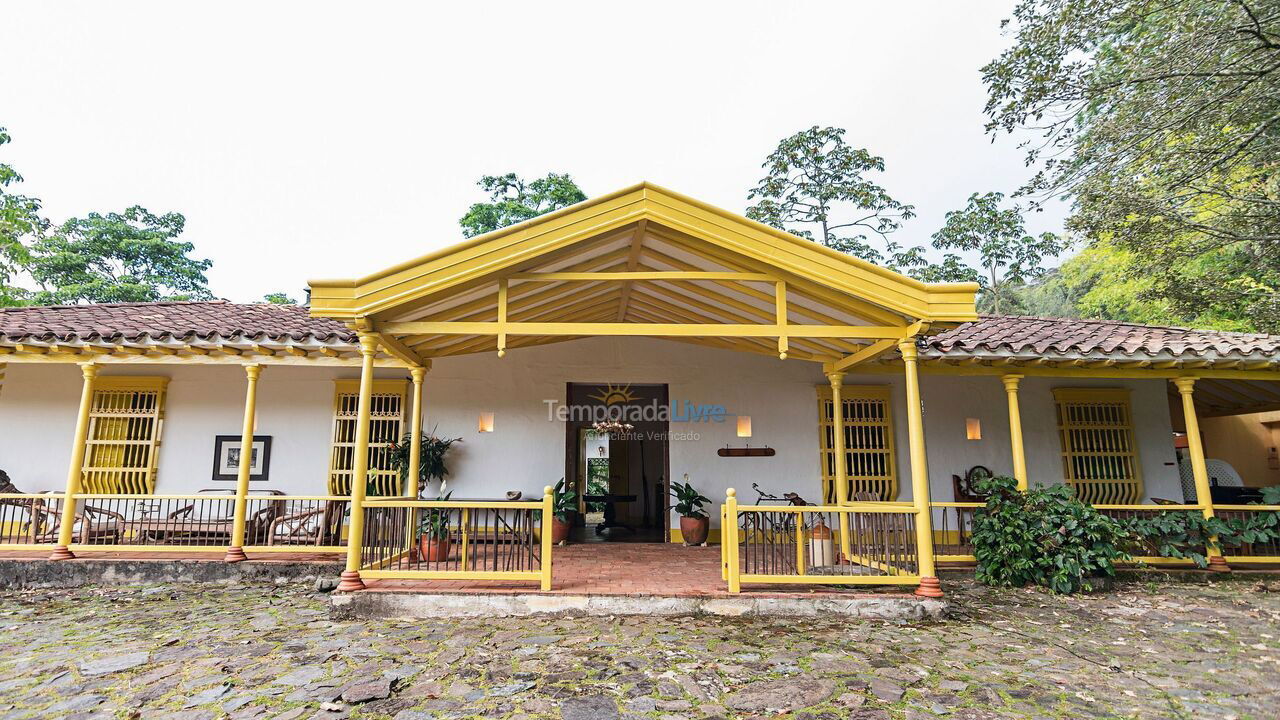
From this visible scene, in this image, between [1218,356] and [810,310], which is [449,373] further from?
[1218,356]

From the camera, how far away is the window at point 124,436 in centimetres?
916

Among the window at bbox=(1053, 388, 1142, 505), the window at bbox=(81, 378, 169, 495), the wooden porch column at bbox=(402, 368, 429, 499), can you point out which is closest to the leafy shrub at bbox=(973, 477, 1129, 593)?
the window at bbox=(1053, 388, 1142, 505)

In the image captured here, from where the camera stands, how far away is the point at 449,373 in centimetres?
951

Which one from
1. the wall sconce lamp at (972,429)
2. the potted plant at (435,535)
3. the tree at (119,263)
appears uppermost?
the tree at (119,263)

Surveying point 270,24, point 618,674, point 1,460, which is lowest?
point 618,674

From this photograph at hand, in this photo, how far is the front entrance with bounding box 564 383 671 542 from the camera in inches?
382

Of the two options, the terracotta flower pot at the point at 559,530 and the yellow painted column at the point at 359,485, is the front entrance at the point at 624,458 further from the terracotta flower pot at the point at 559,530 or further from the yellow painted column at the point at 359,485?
the yellow painted column at the point at 359,485

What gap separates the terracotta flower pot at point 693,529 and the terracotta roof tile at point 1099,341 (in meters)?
4.01

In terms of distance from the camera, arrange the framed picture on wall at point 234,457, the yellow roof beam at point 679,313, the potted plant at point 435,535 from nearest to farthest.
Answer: the potted plant at point 435,535 < the yellow roof beam at point 679,313 < the framed picture on wall at point 234,457

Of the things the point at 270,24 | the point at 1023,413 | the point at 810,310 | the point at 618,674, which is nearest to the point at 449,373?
the point at 810,310

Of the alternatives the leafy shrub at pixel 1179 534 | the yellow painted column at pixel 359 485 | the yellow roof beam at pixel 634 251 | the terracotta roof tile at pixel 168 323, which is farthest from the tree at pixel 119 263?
the leafy shrub at pixel 1179 534

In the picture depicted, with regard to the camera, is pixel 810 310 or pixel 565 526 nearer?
pixel 810 310

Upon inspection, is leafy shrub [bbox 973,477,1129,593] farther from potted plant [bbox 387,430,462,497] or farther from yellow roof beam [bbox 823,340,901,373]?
potted plant [bbox 387,430,462,497]

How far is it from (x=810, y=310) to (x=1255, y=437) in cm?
1271
